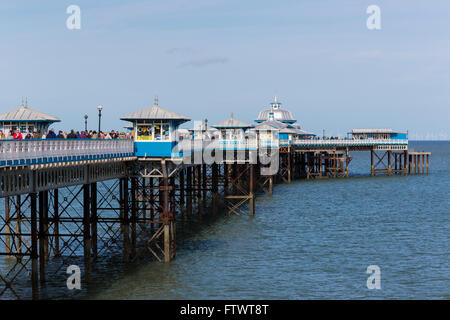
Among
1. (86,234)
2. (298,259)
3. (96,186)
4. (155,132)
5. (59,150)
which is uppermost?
(155,132)

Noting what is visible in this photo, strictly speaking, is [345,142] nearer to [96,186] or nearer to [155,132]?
[96,186]

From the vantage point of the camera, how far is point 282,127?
9675 centimetres

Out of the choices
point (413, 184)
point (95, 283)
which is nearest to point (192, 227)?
point (95, 283)

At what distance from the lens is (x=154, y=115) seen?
33781mm

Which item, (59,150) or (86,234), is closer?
(59,150)

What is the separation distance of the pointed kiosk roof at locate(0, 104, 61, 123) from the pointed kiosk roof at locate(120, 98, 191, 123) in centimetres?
360

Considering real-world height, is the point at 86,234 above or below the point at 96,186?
below

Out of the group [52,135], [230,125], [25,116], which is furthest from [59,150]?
[230,125]

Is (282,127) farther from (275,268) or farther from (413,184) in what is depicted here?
(275,268)

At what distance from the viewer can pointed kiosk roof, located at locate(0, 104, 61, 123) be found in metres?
31.8

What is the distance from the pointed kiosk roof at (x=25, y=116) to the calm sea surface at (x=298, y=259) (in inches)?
277

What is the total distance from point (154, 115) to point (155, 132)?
83 cm

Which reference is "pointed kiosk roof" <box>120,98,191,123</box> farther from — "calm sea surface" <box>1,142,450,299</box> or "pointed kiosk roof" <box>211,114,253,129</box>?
"pointed kiosk roof" <box>211,114,253,129</box>
